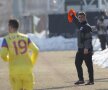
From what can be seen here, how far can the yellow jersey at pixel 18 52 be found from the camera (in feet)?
31.5

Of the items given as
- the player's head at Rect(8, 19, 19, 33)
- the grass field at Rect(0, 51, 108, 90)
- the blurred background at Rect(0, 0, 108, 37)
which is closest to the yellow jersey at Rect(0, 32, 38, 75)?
the player's head at Rect(8, 19, 19, 33)

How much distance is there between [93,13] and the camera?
42.0m

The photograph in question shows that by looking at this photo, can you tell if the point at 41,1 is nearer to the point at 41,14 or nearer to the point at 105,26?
the point at 41,14

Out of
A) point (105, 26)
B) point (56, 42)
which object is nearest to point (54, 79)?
point (105, 26)

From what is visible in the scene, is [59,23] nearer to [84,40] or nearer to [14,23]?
[84,40]

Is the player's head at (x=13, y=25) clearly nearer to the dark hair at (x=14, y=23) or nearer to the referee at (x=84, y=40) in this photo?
the dark hair at (x=14, y=23)

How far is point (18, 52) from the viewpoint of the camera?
380 inches

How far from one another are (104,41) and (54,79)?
13080mm

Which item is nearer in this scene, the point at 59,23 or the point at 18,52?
the point at 18,52

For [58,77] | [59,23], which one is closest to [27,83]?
[58,77]

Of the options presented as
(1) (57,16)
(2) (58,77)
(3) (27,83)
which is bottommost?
(2) (58,77)

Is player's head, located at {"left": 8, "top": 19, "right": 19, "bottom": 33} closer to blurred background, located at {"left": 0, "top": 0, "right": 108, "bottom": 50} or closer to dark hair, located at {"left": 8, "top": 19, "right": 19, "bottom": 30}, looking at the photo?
dark hair, located at {"left": 8, "top": 19, "right": 19, "bottom": 30}

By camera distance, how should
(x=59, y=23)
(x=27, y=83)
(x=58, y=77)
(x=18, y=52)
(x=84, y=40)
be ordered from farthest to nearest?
(x=59, y=23) < (x=58, y=77) < (x=84, y=40) < (x=18, y=52) < (x=27, y=83)

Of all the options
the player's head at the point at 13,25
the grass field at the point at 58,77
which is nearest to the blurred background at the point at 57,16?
the grass field at the point at 58,77
